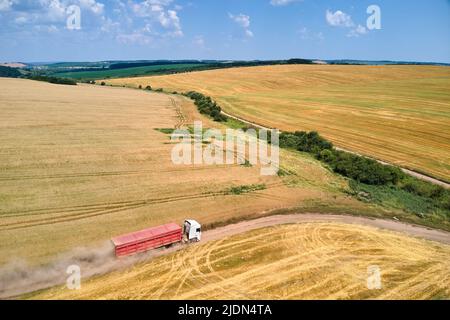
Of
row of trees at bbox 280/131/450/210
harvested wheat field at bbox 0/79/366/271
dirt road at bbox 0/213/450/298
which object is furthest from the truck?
row of trees at bbox 280/131/450/210

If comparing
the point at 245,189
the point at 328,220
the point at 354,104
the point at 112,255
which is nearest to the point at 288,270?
the point at 328,220

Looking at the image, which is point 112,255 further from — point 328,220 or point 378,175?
point 378,175

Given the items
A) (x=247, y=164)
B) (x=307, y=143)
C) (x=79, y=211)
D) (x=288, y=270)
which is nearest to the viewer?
(x=288, y=270)

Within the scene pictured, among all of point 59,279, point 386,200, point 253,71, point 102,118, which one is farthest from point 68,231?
point 253,71

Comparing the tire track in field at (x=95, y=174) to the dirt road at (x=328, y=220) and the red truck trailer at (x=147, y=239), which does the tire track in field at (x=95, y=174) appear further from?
the red truck trailer at (x=147, y=239)

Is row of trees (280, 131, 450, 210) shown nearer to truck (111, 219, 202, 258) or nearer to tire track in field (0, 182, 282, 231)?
tire track in field (0, 182, 282, 231)

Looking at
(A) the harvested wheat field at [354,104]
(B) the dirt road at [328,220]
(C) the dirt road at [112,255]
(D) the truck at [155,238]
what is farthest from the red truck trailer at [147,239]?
(A) the harvested wheat field at [354,104]
